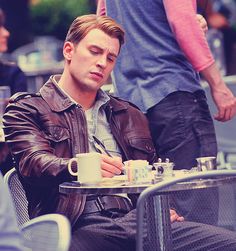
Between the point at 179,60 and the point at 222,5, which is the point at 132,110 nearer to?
the point at 179,60

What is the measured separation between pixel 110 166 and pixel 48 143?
1.16 ft

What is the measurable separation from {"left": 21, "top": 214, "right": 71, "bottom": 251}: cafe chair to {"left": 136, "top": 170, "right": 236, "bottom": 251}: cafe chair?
1.64 ft

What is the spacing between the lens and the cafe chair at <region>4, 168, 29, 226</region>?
5023 millimetres

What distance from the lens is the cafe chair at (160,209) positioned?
3.97 meters

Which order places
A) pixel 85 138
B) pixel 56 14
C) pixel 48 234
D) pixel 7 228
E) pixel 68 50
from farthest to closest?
pixel 56 14
pixel 68 50
pixel 85 138
pixel 48 234
pixel 7 228

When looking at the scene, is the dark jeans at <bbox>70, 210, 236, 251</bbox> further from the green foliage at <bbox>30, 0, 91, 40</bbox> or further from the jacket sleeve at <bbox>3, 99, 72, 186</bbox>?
the green foliage at <bbox>30, 0, 91, 40</bbox>

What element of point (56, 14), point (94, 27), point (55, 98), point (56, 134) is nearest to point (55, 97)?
point (55, 98)

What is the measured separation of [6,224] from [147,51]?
2.53 meters

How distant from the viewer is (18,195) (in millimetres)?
5047

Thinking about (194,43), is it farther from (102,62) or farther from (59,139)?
(59,139)

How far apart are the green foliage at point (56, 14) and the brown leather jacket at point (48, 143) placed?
1473cm

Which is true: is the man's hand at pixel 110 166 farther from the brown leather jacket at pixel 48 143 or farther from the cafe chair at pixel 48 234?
the cafe chair at pixel 48 234

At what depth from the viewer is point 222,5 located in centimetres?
1848

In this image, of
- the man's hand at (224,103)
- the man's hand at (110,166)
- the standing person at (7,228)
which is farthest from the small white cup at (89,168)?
the standing person at (7,228)
